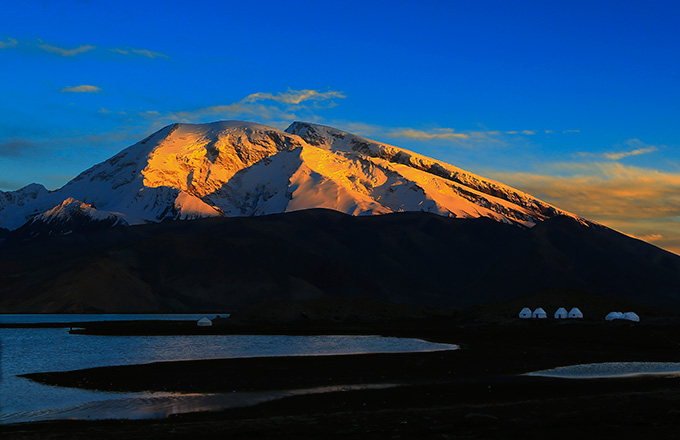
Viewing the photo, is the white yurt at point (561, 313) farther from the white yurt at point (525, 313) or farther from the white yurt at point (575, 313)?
the white yurt at point (525, 313)

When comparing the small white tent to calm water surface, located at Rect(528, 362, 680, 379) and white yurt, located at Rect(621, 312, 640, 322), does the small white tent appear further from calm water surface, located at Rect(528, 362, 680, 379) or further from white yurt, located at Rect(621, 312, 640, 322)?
calm water surface, located at Rect(528, 362, 680, 379)

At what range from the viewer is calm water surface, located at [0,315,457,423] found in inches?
1420

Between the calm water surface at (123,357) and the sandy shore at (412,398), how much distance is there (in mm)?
2584

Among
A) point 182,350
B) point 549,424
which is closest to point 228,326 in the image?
point 182,350

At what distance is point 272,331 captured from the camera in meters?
112

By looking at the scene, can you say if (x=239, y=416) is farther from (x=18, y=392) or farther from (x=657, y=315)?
(x=657, y=315)

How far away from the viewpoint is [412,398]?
3759cm

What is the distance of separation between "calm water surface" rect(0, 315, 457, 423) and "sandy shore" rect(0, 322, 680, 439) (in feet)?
8.48

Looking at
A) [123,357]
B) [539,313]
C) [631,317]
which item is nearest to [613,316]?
[631,317]

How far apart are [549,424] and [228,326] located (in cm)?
10101

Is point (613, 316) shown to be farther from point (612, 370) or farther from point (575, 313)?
point (612, 370)

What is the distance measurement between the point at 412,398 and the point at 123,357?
3788 cm

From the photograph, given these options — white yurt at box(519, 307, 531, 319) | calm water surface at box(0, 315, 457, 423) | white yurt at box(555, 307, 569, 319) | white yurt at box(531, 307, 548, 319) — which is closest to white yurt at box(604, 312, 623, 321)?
white yurt at box(555, 307, 569, 319)

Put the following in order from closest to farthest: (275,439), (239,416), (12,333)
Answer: (275,439) < (239,416) < (12,333)
